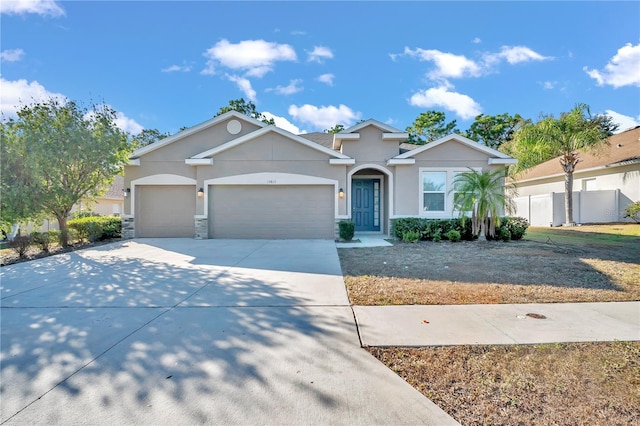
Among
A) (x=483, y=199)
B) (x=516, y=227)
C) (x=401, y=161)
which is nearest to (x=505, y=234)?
(x=516, y=227)

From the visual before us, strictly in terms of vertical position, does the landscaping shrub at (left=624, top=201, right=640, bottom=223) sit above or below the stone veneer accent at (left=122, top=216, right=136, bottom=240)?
above

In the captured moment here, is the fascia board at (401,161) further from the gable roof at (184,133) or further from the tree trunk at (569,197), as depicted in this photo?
the tree trunk at (569,197)

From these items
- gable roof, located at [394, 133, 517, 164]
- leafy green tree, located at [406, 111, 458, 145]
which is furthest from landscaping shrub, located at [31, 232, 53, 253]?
leafy green tree, located at [406, 111, 458, 145]

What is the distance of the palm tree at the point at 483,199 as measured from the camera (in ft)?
35.8

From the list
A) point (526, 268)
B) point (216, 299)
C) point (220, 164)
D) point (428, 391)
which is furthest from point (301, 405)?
point (220, 164)

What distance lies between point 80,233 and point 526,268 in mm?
14871

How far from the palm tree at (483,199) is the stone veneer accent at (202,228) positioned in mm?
9723

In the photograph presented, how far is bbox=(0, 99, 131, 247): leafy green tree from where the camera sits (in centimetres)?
956

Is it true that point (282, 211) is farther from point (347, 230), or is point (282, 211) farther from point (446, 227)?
point (446, 227)

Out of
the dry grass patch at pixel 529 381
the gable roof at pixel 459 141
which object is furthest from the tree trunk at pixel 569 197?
the dry grass patch at pixel 529 381

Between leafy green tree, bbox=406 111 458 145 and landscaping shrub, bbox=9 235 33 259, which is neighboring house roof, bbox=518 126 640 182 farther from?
landscaping shrub, bbox=9 235 33 259

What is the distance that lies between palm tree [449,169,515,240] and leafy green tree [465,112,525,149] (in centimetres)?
2672

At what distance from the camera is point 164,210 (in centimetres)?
1355

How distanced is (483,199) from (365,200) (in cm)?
510
